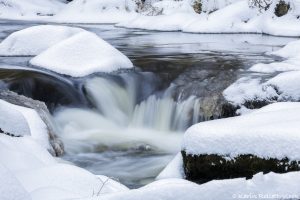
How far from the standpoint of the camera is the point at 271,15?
53.4 feet

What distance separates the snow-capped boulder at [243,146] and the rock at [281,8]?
1251cm

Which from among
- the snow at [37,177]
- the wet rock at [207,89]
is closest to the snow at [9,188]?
the snow at [37,177]

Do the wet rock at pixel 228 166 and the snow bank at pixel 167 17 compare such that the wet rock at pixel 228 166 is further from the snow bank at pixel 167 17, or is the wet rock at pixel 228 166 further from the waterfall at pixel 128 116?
the snow bank at pixel 167 17

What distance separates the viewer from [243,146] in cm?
392

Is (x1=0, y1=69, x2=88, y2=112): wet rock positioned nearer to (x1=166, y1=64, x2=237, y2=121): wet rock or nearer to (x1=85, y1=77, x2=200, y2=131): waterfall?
(x1=85, y1=77, x2=200, y2=131): waterfall

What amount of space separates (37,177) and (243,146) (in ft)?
5.87

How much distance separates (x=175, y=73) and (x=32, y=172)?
5.90 m

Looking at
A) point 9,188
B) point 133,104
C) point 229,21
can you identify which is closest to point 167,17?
point 229,21

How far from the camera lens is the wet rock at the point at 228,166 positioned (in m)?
3.72

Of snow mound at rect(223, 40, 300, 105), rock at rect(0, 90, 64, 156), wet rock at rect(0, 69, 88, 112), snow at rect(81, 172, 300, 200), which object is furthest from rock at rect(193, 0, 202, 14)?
snow at rect(81, 172, 300, 200)

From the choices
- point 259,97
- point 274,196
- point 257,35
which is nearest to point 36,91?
point 259,97

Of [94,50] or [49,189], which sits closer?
[49,189]

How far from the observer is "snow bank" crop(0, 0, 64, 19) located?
26281 mm

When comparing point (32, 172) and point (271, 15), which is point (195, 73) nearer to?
point (32, 172)
